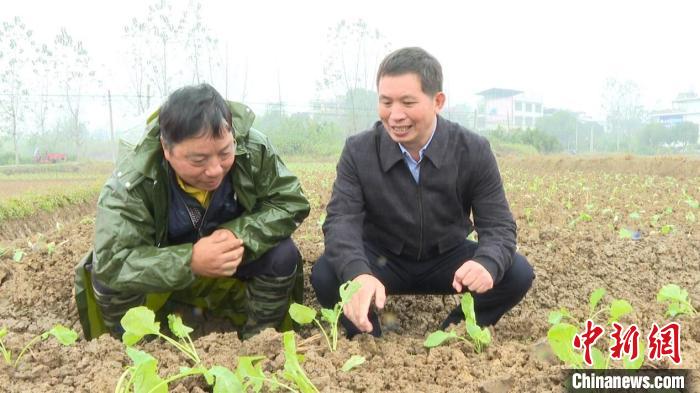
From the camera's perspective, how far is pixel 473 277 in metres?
1.78

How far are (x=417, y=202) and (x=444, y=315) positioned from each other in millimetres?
771

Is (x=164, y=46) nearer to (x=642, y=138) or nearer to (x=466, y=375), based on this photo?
(x=466, y=375)

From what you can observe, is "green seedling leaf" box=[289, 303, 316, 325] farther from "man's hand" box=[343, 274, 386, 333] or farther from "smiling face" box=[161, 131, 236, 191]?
"smiling face" box=[161, 131, 236, 191]

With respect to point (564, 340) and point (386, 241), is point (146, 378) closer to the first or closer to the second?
point (564, 340)

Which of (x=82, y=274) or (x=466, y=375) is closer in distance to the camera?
(x=466, y=375)

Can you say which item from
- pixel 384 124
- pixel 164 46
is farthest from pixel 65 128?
pixel 384 124

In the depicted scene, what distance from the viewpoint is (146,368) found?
1198 mm

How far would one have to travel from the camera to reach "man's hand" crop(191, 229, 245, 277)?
6.31ft

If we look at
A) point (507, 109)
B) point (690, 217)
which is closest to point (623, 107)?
point (507, 109)

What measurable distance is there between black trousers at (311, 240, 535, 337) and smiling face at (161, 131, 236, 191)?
489 mm

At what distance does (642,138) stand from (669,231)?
59.8ft

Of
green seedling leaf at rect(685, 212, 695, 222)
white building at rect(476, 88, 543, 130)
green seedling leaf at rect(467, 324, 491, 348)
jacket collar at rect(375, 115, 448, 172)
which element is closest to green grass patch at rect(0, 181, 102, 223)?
jacket collar at rect(375, 115, 448, 172)

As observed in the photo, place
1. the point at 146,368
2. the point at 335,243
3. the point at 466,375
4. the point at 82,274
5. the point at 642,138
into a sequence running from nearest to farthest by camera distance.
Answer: the point at 146,368 < the point at 466,375 < the point at 335,243 < the point at 82,274 < the point at 642,138

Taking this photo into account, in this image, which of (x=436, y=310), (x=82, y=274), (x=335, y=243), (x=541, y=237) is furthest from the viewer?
(x=541, y=237)
